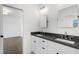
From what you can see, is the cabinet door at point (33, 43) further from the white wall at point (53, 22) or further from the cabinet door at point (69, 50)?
the cabinet door at point (69, 50)

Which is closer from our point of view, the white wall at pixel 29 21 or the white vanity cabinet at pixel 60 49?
the white vanity cabinet at pixel 60 49

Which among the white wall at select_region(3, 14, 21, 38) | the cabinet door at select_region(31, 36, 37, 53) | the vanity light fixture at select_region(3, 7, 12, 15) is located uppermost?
the vanity light fixture at select_region(3, 7, 12, 15)

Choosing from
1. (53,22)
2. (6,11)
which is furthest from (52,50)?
(6,11)

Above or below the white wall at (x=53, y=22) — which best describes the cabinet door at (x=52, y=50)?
below

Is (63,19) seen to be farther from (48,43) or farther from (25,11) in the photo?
(25,11)

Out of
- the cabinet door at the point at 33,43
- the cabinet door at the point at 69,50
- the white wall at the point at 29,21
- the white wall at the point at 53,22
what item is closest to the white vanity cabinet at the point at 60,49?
the cabinet door at the point at 69,50

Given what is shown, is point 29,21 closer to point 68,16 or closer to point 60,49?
point 68,16

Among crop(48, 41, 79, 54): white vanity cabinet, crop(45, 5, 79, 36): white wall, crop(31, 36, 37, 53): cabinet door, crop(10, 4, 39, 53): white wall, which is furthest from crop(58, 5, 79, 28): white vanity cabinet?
crop(10, 4, 39, 53): white wall

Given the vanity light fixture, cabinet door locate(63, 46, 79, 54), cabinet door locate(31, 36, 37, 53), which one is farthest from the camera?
cabinet door locate(31, 36, 37, 53)

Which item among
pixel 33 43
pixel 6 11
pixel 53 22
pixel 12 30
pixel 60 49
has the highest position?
pixel 6 11

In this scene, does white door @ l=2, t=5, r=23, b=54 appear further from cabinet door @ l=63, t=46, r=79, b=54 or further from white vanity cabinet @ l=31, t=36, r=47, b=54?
cabinet door @ l=63, t=46, r=79, b=54

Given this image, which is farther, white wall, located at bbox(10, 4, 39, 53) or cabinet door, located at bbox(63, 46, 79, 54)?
white wall, located at bbox(10, 4, 39, 53)

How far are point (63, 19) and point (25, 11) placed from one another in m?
1.62

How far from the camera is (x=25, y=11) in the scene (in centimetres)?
325
